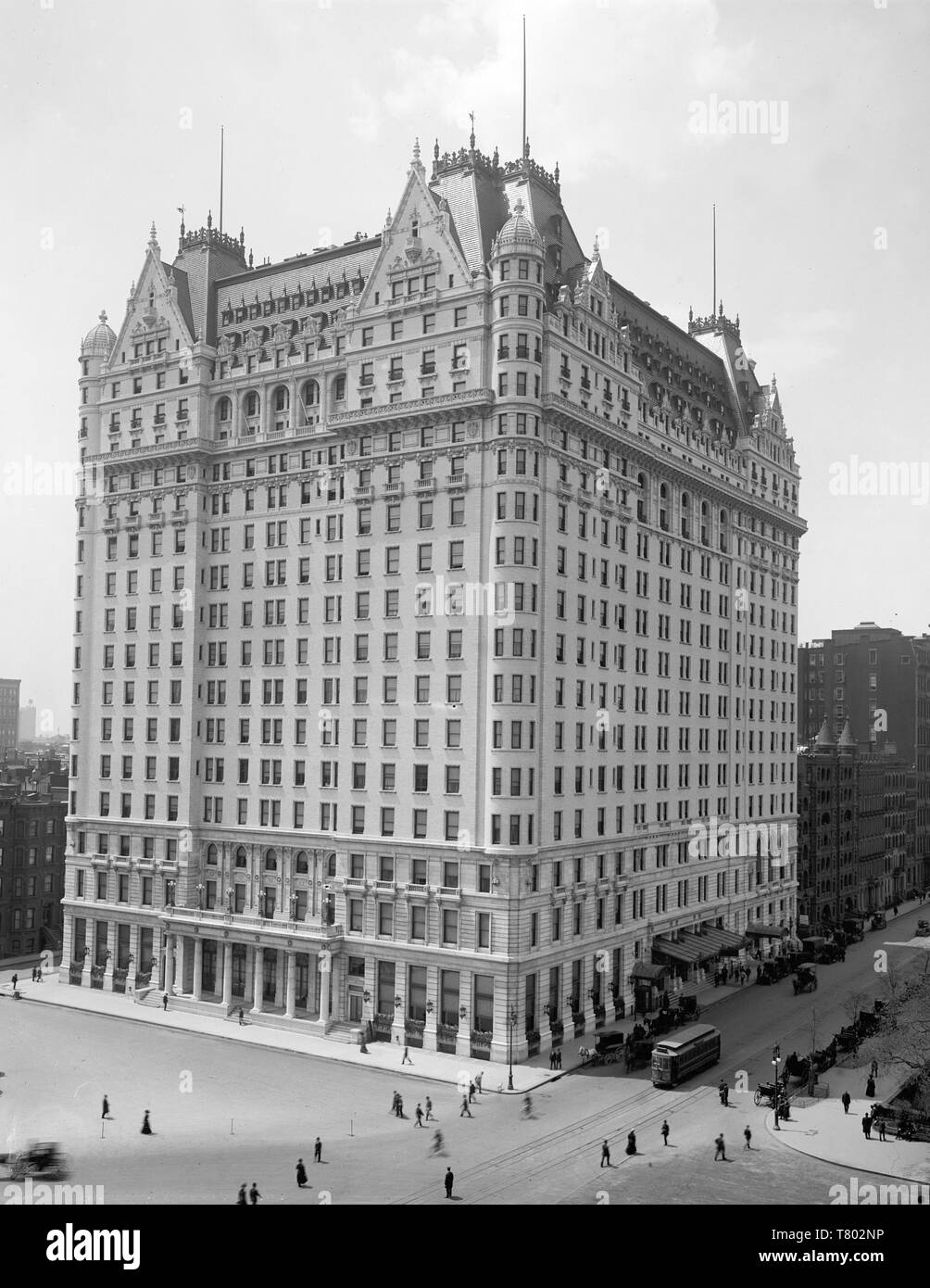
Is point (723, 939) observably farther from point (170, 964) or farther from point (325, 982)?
point (170, 964)

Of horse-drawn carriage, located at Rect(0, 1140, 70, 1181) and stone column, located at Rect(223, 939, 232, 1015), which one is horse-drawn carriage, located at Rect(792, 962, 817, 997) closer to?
stone column, located at Rect(223, 939, 232, 1015)

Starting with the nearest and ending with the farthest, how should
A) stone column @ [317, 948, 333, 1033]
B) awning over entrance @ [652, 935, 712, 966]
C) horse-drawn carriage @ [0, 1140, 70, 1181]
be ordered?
1. horse-drawn carriage @ [0, 1140, 70, 1181]
2. stone column @ [317, 948, 333, 1033]
3. awning over entrance @ [652, 935, 712, 966]

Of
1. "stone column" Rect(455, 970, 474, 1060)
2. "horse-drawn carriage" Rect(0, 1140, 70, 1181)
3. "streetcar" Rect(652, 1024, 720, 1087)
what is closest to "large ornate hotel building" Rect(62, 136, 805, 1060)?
"stone column" Rect(455, 970, 474, 1060)

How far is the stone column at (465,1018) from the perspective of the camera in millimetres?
67500

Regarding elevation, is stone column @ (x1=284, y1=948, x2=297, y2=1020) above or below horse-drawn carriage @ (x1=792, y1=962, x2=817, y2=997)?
above

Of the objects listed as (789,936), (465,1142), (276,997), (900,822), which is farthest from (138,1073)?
(900,822)

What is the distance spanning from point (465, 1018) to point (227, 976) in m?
18.0

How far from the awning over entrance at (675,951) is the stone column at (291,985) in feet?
83.8

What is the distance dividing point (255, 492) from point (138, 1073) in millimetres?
39450

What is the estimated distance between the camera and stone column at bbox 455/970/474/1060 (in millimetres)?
67500

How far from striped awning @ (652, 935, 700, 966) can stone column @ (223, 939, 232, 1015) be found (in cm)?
2927
